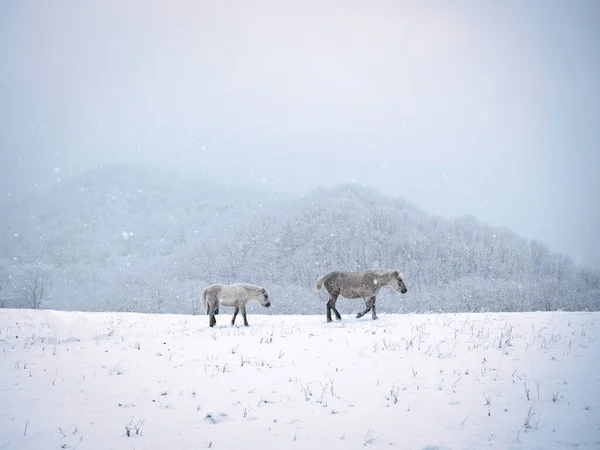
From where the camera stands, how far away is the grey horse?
1869 centimetres

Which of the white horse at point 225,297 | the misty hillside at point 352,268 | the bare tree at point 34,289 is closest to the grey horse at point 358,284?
the white horse at point 225,297

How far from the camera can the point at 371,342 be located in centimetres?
1252

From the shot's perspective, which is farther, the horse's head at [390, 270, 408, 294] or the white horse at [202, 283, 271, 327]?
the horse's head at [390, 270, 408, 294]

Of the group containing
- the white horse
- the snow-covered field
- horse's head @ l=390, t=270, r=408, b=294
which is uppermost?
horse's head @ l=390, t=270, r=408, b=294

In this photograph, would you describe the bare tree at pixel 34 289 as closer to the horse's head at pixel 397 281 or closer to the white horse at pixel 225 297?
the white horse at pixel 225 297

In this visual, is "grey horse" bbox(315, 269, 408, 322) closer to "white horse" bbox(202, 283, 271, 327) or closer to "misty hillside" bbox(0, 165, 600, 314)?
"white horse" bbox(202, 283, 271, 327)

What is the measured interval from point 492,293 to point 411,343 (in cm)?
11101

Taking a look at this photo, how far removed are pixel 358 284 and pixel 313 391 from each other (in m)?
10.7

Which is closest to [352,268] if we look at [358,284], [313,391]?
[358,284]

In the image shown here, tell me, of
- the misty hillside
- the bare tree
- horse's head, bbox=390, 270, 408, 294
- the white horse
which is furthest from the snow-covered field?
the misty hillside

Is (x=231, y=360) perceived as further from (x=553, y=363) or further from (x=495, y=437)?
(x=553, y=363)

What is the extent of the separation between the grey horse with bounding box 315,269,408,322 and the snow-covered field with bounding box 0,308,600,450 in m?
4.74

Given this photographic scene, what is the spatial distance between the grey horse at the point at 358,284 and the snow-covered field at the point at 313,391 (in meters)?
4.74

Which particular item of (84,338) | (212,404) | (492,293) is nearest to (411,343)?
(212,404)
